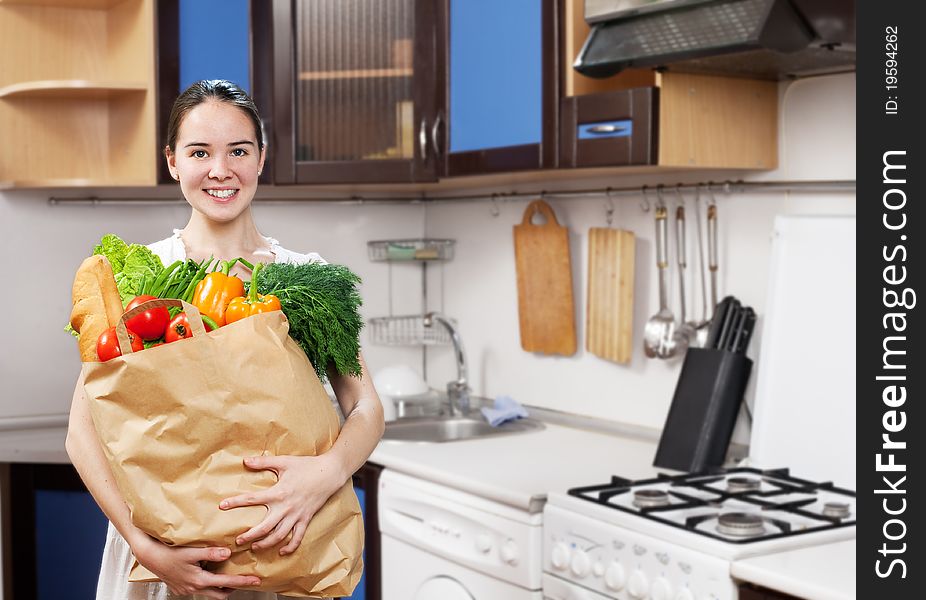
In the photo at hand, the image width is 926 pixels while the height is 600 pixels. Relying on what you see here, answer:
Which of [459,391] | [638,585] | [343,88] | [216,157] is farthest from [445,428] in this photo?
[216,157]

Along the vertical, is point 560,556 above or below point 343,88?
below

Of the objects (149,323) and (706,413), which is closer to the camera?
(149,323)

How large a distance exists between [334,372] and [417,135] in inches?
60.0

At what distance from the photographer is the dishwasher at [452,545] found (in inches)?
90.8

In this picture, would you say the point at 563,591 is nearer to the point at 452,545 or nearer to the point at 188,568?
the point at 452,545

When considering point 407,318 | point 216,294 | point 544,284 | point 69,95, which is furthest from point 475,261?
point 216,294

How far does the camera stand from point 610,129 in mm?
2428

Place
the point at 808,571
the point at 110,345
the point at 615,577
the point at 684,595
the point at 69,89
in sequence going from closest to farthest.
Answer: the point at 110,345
the point at 808,571
the point at 684,595
the point at 615,577
the point at 69,89

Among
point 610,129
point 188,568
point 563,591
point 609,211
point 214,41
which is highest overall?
point 214,41

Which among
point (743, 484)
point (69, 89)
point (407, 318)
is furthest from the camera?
point (407, 318)

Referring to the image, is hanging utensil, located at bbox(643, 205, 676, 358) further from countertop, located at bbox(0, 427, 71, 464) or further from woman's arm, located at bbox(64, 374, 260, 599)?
woman's arm, located at bbox(64, 374, 260, 599)

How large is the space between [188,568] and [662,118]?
4.75ft

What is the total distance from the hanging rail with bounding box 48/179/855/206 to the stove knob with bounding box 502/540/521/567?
95cm

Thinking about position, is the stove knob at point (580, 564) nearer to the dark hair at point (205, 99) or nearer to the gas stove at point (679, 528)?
the gas stove at point (679, 528)
